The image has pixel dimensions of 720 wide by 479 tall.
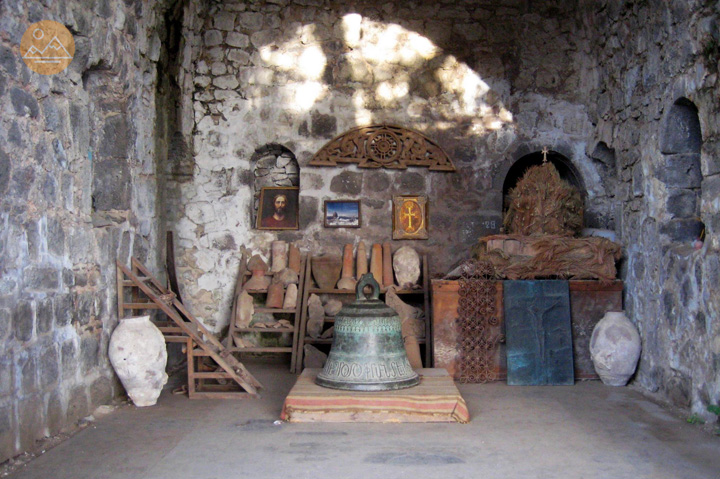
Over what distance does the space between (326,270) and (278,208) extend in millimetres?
807

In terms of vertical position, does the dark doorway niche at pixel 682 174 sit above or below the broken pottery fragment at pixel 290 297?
above

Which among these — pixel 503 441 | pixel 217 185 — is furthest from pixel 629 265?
pixel 217 185

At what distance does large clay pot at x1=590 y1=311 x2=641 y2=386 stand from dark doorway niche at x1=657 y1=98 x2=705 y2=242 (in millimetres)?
878

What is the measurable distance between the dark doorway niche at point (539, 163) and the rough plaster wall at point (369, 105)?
4.9 inches

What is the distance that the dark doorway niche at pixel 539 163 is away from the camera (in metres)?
6.66

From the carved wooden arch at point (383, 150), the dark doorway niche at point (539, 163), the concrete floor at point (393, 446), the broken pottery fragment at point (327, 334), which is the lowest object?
the concrete floor at point (393, 446)

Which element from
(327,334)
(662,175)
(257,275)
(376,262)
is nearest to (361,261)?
(376,262)

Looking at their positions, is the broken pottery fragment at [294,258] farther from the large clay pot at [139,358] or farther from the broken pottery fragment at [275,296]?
the large clay pot at [139,358]

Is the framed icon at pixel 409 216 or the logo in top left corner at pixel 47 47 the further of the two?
the framed icon at pixel 409 216

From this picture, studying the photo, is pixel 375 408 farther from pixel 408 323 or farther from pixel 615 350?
pixel 615 350

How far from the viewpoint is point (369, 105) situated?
21.9ft

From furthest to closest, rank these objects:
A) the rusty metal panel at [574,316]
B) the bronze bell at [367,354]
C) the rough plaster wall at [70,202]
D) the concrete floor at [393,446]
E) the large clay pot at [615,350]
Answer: the rusty metal panel at [574,316] → the large clay pot at [615,350] → the bronze bell at [367,354] → the rough plaster wall at [70,202] → the concrete floor at [393,446]

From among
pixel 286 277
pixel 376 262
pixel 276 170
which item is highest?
pixel 276 170

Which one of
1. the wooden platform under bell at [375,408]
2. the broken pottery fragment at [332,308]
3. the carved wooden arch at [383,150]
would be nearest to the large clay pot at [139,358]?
the wooden platform under bell at [375,408]
